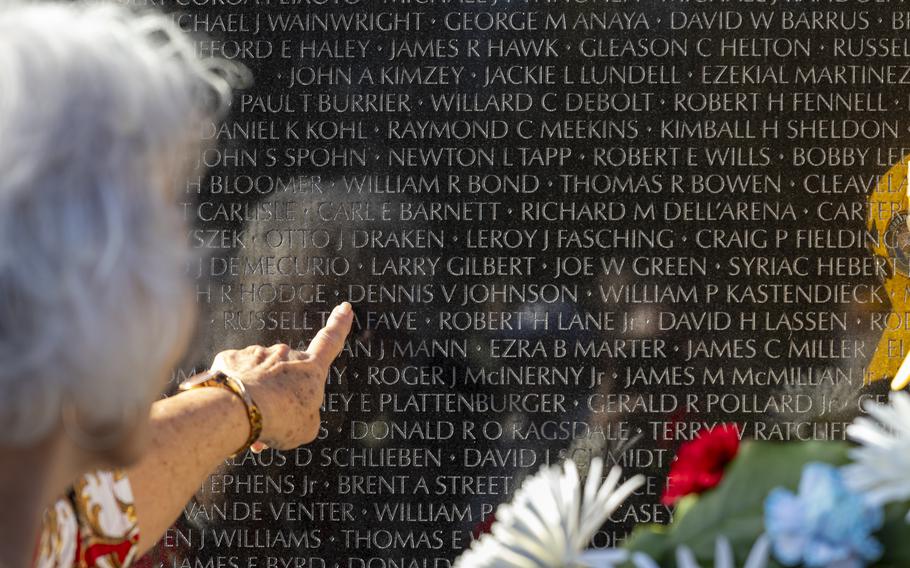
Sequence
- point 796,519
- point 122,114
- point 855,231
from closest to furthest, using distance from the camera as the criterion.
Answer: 1. point 796,519
2. point 122,114
3. point 855,231

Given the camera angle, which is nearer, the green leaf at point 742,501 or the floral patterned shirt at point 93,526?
the green leaf at point 742,501

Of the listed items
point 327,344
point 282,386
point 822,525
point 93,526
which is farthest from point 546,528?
point 327,344

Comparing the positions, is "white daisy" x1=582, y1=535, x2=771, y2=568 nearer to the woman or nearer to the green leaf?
the green leaf

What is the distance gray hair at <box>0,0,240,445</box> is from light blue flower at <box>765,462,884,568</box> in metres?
0.57

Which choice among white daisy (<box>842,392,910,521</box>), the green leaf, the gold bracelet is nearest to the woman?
the green leaf

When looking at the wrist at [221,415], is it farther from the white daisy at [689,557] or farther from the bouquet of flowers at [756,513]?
the white daisy at [689,557]

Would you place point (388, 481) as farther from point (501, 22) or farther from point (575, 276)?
point (501, 22)

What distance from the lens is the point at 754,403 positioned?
3.57 m

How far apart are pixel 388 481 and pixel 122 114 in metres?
2.85

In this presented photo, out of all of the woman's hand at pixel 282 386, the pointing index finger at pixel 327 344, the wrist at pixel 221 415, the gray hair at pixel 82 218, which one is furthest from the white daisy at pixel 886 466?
the pointing index finger at pixel 327 344

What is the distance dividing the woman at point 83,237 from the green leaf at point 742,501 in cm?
50

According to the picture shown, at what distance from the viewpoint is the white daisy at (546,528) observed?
0.98 meters

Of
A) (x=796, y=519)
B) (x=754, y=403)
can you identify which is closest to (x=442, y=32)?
(x=754, y=403)

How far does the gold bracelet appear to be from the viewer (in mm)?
1913
